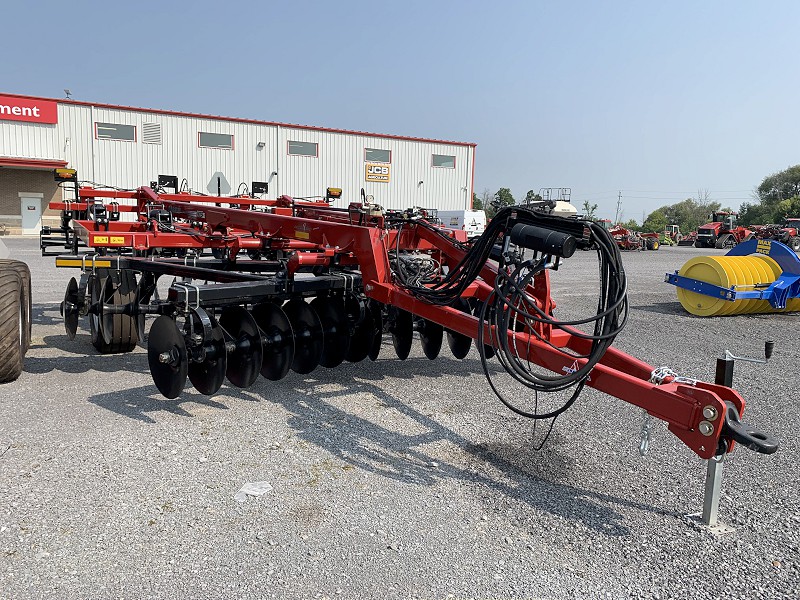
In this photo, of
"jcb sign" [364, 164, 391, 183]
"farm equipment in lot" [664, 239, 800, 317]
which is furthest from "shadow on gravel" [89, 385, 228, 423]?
"jcb sign" [364, 164, 391, 183]

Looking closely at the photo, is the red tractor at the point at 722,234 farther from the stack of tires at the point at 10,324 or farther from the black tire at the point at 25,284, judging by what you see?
the stack of tires at the point at 10,324

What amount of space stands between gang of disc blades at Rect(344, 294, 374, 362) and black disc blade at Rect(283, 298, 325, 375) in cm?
35

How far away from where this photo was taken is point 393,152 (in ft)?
104

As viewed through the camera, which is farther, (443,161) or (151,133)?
(443,161)

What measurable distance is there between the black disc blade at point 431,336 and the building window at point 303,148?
82.5 ft

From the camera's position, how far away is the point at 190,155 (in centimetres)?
2748

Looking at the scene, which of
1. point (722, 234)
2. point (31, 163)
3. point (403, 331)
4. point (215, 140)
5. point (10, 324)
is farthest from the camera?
point (722, 234)

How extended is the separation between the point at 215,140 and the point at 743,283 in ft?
77.6

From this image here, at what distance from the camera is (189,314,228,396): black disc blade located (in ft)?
14.4

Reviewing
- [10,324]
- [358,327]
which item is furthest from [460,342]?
[10,324]

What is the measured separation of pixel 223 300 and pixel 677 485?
10.0 ft

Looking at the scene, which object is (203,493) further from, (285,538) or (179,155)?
(179,155)

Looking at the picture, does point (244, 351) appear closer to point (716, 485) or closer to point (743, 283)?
point (716, 485)

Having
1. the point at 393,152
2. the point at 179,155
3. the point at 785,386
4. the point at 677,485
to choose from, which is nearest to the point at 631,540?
the point at 677,485
